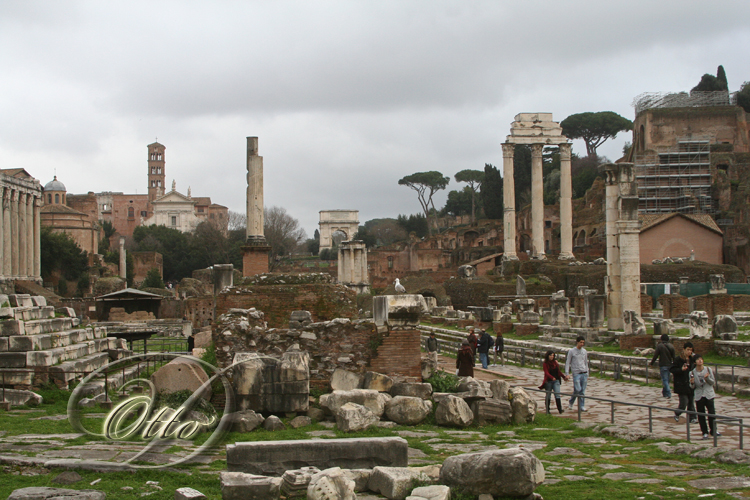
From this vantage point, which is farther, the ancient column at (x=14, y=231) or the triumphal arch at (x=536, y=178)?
the triumphal arch at (x=536, y=178)

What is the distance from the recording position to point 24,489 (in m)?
4.95

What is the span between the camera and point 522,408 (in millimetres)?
9008

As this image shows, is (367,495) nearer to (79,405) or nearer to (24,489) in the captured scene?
(24,489)

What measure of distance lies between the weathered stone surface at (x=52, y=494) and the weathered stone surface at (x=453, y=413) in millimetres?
4538

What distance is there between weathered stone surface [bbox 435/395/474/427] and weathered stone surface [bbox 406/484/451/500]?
331cm

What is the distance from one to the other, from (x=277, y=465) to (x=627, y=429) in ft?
13.9

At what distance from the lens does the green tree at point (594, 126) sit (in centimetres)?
7950

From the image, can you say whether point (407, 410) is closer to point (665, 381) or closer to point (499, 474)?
point (499, 474)

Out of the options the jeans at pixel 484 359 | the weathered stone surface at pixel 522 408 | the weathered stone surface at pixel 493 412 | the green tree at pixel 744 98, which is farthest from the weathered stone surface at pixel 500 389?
the green tree at pixel 744 98

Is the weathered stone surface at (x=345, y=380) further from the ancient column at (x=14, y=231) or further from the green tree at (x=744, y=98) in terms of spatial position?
the green tree at (x=744, y=98)

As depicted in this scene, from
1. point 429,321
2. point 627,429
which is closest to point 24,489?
point 627,429

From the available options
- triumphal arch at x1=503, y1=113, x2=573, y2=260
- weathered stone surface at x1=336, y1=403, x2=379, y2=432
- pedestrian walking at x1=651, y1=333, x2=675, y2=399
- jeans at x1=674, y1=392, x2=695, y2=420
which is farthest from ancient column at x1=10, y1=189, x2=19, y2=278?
jeans at x1=674, y1=392, x2=695, y2=420

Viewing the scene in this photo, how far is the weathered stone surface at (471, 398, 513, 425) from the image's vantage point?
29.1 ft

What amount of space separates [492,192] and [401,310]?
6892cm
